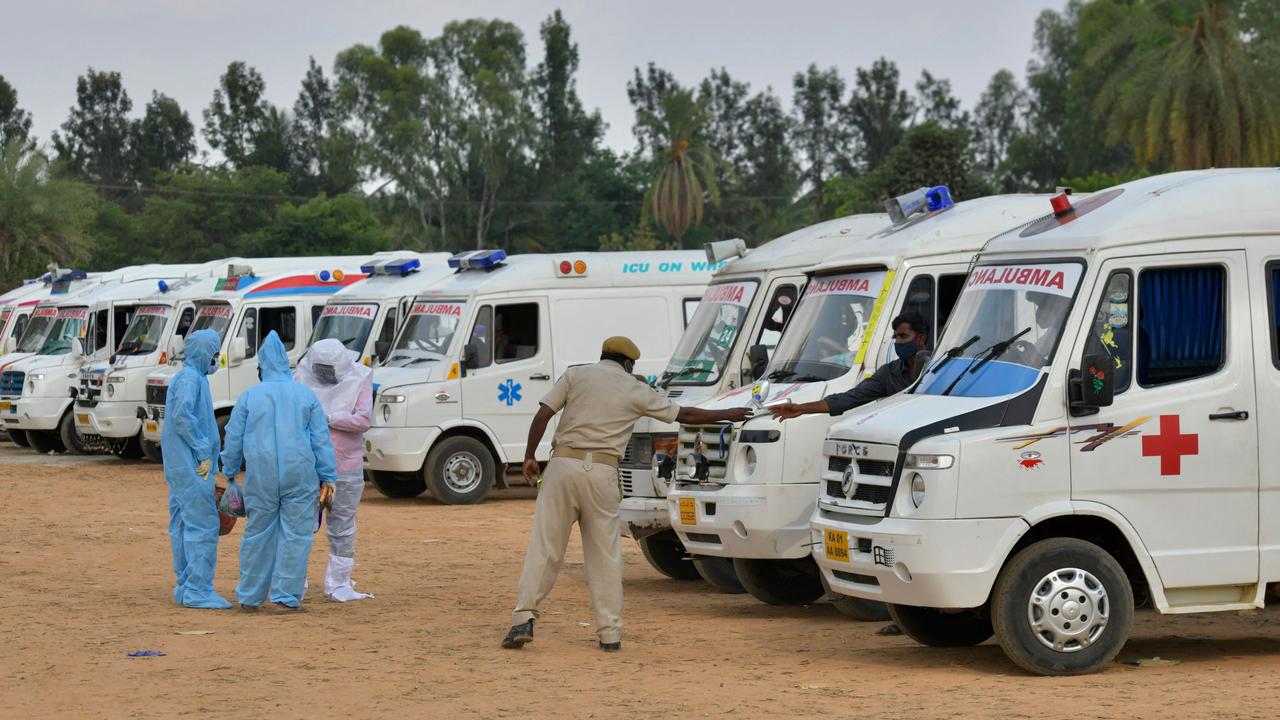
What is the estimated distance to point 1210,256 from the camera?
889 cm

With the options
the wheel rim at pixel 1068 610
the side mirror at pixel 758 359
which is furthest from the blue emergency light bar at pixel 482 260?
the wheel rim at pixel 1068 610

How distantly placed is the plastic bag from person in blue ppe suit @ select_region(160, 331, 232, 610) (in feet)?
0.99

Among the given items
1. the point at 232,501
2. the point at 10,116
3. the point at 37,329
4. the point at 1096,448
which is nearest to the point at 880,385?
the point at 1096,448

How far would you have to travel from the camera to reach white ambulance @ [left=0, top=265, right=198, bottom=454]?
83.1ft

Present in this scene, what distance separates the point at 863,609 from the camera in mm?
10750

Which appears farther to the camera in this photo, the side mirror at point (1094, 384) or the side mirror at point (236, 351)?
the side mirror at point (236, 351)

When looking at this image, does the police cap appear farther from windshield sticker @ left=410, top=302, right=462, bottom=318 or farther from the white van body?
the white van body

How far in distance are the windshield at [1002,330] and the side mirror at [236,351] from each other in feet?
46.1

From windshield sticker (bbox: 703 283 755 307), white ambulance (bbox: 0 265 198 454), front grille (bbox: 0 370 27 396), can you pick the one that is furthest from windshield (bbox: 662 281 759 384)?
front grille (bbox: 0 370 27 396)

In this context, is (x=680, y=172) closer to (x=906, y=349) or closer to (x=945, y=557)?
(x=906, y=349)

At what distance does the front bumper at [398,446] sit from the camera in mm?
18312

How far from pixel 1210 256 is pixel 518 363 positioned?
35.4 feet

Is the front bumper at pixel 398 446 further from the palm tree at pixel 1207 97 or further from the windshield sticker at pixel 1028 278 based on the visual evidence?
the palm tree at pixel 1207 97

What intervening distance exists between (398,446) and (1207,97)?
22609 mm
